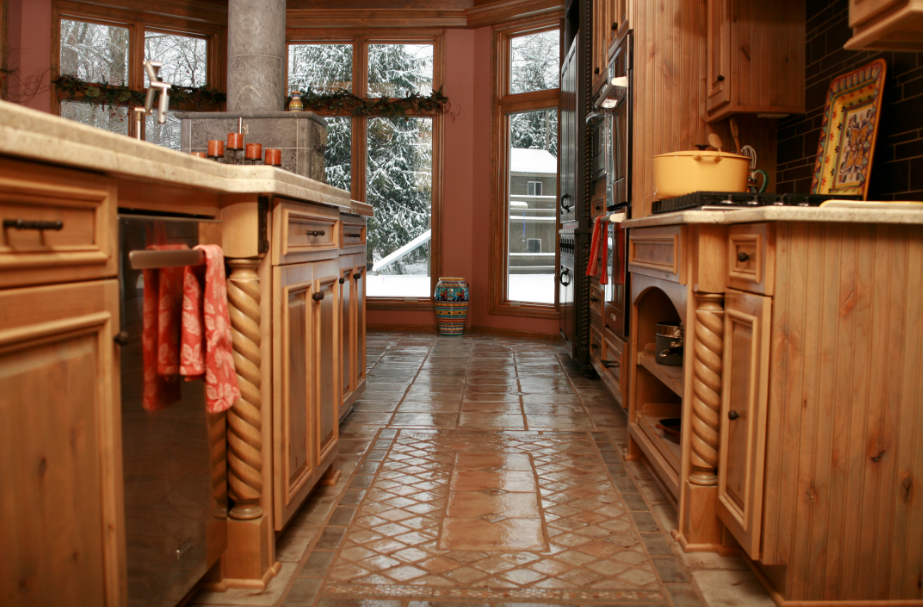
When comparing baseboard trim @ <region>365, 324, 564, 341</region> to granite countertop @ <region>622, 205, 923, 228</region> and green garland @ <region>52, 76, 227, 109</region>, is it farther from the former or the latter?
granite countertop @ <region>622, 205, 923, 228</region>

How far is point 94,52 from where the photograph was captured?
695cm

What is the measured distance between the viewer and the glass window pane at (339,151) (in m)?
7.19

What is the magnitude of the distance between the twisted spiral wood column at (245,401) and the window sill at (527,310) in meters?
→ 5.05

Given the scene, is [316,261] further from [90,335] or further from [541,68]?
[541,68]

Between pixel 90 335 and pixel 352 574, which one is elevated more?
pixel 90 335

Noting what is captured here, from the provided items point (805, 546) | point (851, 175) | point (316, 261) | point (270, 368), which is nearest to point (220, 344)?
point (270, 368)

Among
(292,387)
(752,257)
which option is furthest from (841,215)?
(292,387)

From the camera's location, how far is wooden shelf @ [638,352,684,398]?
7.61 feet

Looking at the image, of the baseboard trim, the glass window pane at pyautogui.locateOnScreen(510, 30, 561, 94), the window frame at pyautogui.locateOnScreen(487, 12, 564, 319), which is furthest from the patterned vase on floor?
the glass window pane at pyautogui.locateOnScreen(510, 30, 561, 94)

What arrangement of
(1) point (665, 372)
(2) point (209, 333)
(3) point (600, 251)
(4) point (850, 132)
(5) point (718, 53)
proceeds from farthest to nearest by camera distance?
(3) point (600, 251) → (5) point (718, 53) → (1) point (665, 372) → (4) point (850, 132) → (2) point (209, 333)

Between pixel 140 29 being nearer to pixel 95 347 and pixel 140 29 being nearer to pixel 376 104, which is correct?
pixel 376 104

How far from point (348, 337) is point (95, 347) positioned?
2.05 metres

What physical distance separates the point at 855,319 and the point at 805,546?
55 centimetres

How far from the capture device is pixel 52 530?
3.29 ft
